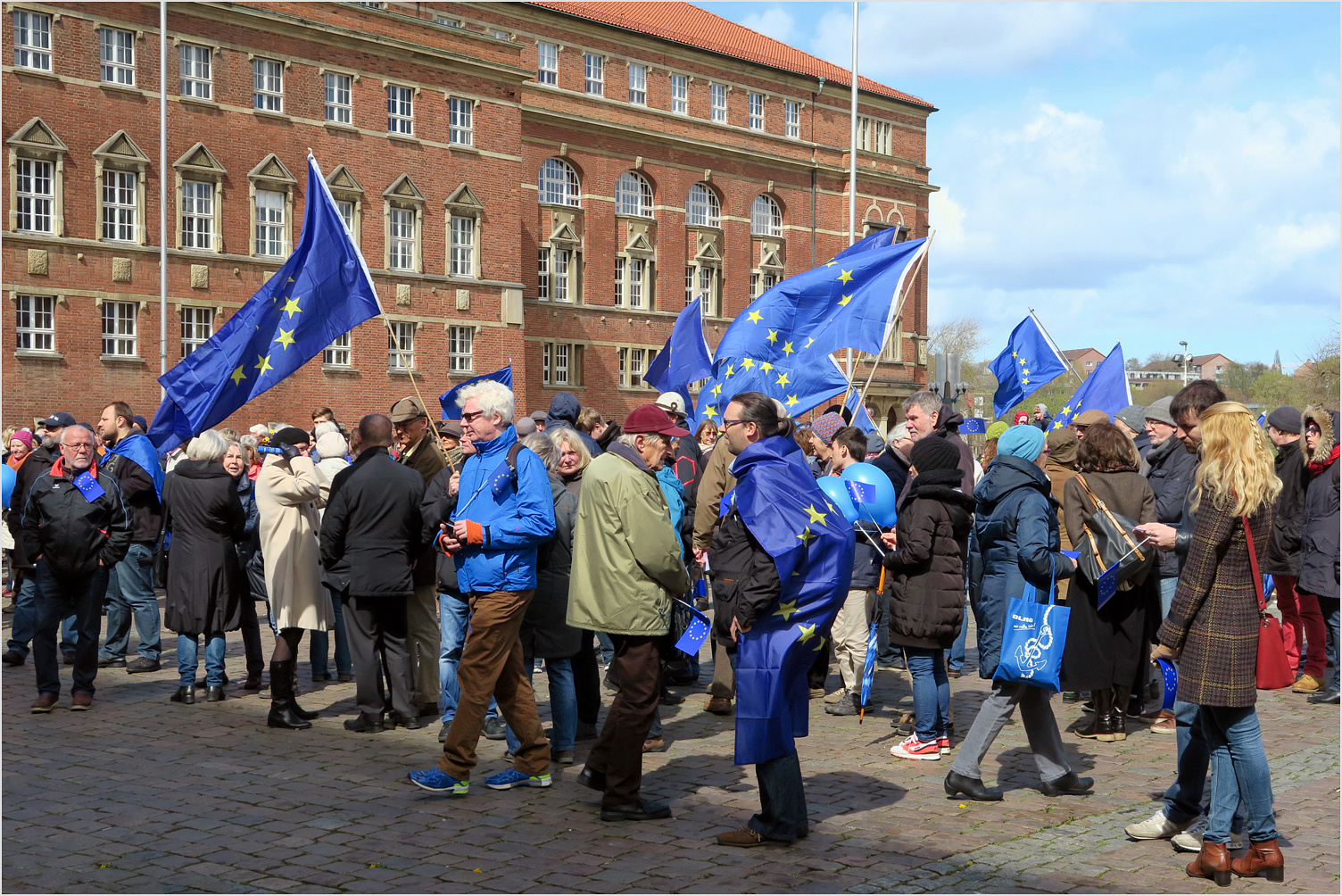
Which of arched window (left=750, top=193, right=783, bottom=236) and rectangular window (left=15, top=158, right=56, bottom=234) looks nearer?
rectangular window (left=15, top=158, right=56, bottom=234)

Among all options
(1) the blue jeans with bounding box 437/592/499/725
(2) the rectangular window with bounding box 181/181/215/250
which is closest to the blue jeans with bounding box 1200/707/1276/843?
(1) the blue jeans with bounding box 437/592/499/725

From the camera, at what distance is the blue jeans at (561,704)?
7.69 m

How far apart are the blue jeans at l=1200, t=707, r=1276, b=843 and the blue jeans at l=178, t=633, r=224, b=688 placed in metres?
7.15

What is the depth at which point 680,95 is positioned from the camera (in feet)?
180

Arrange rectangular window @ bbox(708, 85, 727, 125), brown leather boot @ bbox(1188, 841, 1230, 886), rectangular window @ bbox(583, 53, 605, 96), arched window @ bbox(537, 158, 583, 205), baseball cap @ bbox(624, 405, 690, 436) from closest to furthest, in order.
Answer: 1. brown leather boot @ bbox(1188, 841, 1230, 886)
2. baseball cap @ bbox(624, 405, 690, 436)
3. arched window @ bbox(537, 158, 583, 205)
4. rectangular window @ bbox(583, 53, 605, 96)
5. rectangular window @ bbox(708, 85, 727, 125)

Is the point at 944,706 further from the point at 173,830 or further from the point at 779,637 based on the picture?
the point at 173,830

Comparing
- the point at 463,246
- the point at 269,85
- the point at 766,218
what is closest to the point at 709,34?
the point at 766,218

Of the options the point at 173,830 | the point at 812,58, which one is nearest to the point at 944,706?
the point at 173,830

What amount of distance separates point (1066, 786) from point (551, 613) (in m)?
3.16

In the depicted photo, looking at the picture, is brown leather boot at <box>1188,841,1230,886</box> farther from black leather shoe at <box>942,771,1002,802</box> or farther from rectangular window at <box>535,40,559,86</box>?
rectangular window at <box>535,40,559,86</box>

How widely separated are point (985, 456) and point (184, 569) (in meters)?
8.96

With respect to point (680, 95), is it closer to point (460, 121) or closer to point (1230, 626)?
point (460, 121)

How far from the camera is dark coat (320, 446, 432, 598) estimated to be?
836cm

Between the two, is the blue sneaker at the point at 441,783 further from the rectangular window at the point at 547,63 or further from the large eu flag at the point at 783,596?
the rectangular window at the point at 547,63
